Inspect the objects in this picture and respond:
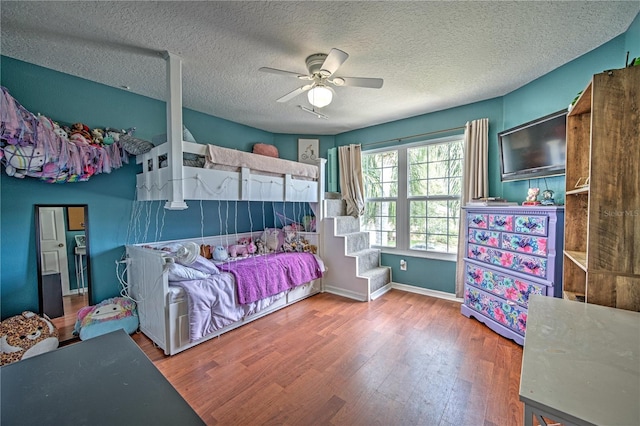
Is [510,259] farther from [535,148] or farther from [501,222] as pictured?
[535,148]

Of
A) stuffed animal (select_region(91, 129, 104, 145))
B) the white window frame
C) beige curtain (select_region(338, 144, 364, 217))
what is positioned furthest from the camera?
beige curtain (select_region(338, 144, 364, 217))

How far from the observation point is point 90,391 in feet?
2.12

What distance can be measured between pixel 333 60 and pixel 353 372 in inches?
88.4

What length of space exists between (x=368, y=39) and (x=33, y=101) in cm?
284

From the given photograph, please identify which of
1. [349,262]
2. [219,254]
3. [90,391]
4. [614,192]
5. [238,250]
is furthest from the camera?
[349,262]

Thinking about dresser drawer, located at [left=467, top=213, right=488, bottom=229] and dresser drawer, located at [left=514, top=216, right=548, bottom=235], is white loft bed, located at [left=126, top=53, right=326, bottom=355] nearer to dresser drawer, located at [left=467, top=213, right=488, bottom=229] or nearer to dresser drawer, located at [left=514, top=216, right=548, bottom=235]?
dresser drawer, located at [left=467, top=213, right=488, bottom=229]

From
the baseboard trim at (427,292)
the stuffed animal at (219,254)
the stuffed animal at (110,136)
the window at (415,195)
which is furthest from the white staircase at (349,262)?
the stuffed animal at (110,136)

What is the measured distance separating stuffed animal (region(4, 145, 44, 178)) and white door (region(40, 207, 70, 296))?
0.41m

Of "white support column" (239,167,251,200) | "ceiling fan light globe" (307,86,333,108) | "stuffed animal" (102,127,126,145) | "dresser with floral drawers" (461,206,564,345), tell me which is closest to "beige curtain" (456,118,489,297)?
"dresser with floral drawers" (461,206,564,345)

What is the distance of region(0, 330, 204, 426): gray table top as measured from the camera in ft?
1.83

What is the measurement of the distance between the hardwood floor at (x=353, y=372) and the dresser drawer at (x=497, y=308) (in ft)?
0.48

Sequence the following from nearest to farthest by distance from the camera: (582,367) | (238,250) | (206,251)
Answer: (582,367) < (206,251) < (238,250)

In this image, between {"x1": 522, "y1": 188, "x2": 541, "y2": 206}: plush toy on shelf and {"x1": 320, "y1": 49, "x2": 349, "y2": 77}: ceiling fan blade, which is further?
{"x1": 522, "y1": 188, "x2": 541, "y2": 206}: plush toy on shelf

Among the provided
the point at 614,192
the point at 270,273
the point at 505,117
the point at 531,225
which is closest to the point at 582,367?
the point at 614,192
